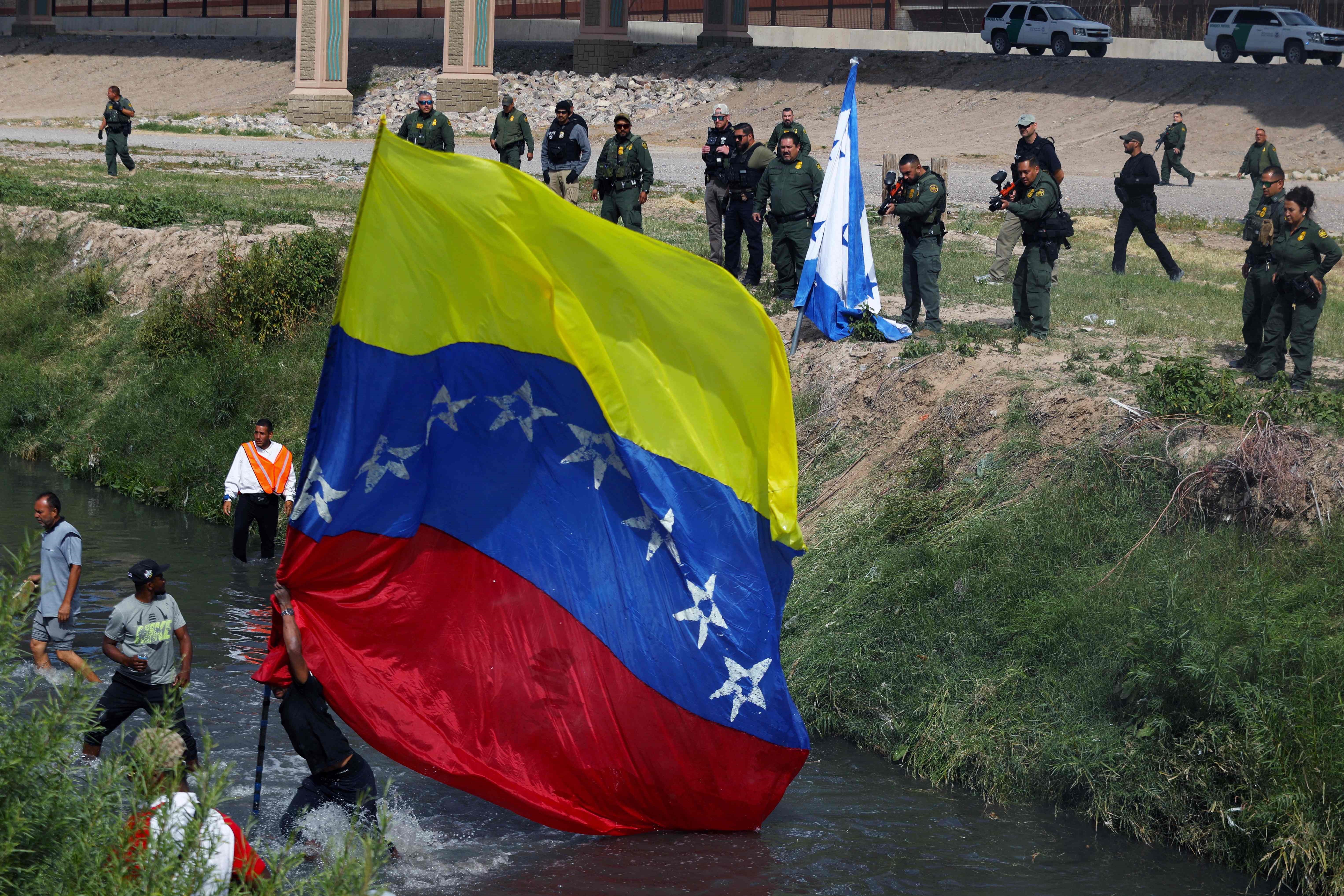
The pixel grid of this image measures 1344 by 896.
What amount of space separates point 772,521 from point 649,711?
4.05 ft

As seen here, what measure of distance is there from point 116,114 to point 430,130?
32.7ft

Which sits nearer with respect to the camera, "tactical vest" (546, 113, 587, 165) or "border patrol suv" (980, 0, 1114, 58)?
"tactical vest" (546, 113, 587, 165)

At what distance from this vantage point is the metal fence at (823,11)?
52.5 metres

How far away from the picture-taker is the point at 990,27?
49.1m

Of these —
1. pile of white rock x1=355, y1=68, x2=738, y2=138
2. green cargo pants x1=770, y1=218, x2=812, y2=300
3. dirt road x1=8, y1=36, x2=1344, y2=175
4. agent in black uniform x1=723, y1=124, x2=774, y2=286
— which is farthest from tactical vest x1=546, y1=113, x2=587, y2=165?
pile of white rock x1=355, y1=68, x2=738, y2=138

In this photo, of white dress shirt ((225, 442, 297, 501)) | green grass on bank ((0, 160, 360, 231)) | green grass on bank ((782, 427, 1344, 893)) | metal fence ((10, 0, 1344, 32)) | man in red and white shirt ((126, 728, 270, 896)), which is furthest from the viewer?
metal fence ((10, 0, 1344, 32))

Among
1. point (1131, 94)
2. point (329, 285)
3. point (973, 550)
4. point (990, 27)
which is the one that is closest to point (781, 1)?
point (990, 27)

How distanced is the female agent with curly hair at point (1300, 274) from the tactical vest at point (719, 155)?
21.3 ft

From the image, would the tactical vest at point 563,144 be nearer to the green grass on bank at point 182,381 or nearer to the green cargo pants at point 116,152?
the green grass on bank at point 182,381

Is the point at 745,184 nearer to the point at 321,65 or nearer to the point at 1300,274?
the point at 1300,274

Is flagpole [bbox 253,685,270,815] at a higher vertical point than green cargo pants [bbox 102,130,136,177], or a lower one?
lower

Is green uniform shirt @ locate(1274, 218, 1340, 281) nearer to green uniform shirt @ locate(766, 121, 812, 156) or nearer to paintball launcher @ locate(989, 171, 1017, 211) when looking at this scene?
paintball launcher @ locate(989, 171, 1017, 211)

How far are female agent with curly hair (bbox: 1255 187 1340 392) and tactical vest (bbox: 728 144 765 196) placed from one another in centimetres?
596

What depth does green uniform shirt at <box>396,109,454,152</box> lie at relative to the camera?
1908cm
